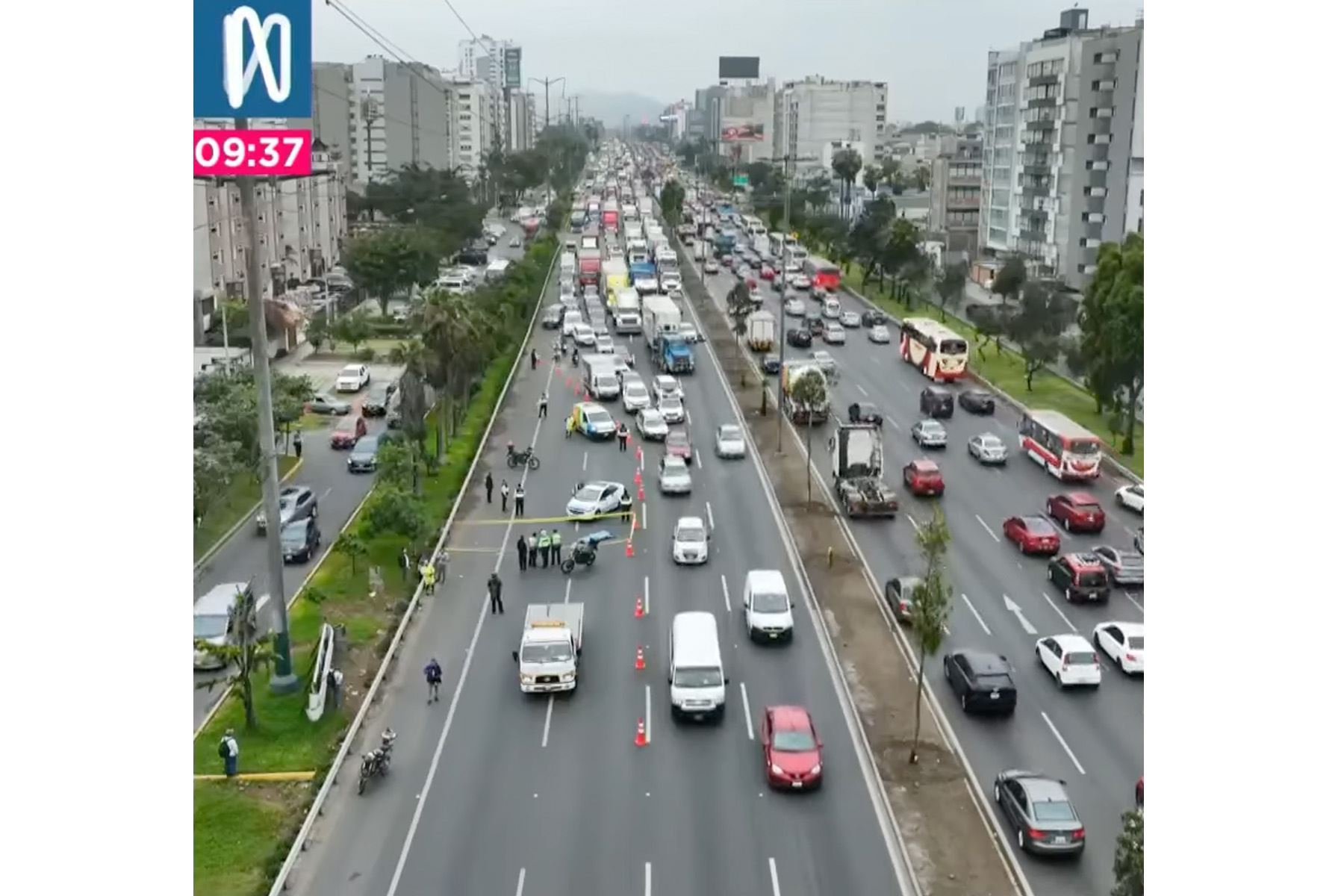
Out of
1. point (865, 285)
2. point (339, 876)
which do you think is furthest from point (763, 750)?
point (865, 285)

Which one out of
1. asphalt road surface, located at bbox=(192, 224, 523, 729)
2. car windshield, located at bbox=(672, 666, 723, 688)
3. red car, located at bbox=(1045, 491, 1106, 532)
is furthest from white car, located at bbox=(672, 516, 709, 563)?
red car, located at bbox=(1045, 491, 1106, 532)

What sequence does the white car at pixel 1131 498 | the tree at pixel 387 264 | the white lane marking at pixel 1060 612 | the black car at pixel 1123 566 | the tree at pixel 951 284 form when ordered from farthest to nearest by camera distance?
the tree at pixel 387 264, the tree at pixel 951 284, the white car at pixel 1131 498, the black car at pixel 1123 566, the white lane marking at pixel 1060 612

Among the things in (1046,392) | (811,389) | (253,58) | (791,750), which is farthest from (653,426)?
(253,58)

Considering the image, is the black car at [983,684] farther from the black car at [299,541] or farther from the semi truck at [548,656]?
the black car at [299,541]

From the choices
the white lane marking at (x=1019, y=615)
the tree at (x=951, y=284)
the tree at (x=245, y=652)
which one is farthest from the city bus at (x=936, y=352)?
the tree at (x=245, y=652)

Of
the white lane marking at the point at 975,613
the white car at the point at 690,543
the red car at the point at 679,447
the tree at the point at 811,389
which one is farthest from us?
the tree at the point at 811,389

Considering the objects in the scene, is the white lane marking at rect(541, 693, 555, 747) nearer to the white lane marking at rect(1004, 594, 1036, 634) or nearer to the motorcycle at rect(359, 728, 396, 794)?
the motorcycle at rect(359, 728, 396, 794)

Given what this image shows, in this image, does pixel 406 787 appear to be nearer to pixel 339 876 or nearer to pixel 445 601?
pixel 339 876
